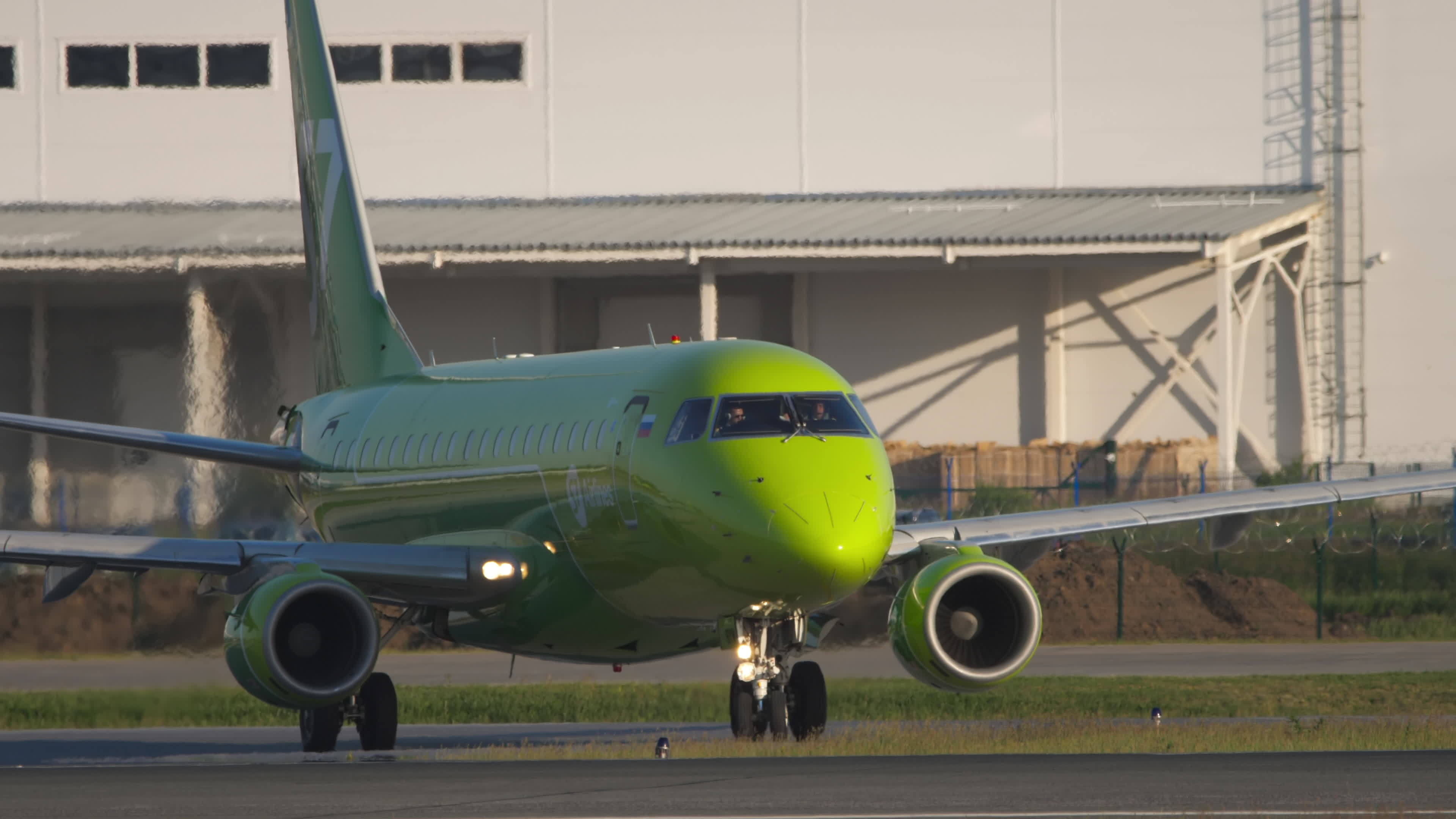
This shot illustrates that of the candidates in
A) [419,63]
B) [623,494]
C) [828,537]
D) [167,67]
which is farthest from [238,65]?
[828,537]

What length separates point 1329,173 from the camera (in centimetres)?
5103

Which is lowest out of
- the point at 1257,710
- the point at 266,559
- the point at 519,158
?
the point at 1257,710

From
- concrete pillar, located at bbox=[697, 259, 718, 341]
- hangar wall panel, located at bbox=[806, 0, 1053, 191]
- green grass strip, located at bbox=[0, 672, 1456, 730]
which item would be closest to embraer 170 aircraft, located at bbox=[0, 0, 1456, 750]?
green grass strip, located at bbox=[0, 672, 1456, 730]

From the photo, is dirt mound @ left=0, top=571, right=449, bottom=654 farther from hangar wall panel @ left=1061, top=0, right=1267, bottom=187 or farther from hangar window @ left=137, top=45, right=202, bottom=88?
hangar wall panel @ left=1061, top=0, right=1267, bottom=187

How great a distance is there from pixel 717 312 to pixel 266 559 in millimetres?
33249

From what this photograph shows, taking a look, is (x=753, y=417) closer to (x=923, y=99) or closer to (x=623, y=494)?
(x=623, y=494)

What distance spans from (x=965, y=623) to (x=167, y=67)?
125 ft

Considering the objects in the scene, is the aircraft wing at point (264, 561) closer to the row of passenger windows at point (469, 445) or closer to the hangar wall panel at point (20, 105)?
the row of passenger windows at point (469, 445)

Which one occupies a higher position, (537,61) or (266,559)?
(537,61)

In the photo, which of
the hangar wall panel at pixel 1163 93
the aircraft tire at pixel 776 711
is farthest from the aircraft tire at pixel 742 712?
the hangar wall panel at pixel 1163 93

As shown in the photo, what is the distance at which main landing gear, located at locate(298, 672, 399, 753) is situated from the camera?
2264 centimetres

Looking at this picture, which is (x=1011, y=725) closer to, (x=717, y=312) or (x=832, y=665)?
(x=832, y=665)

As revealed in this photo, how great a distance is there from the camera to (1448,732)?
2084cm

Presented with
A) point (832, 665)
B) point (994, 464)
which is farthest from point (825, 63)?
point (832, 665)
